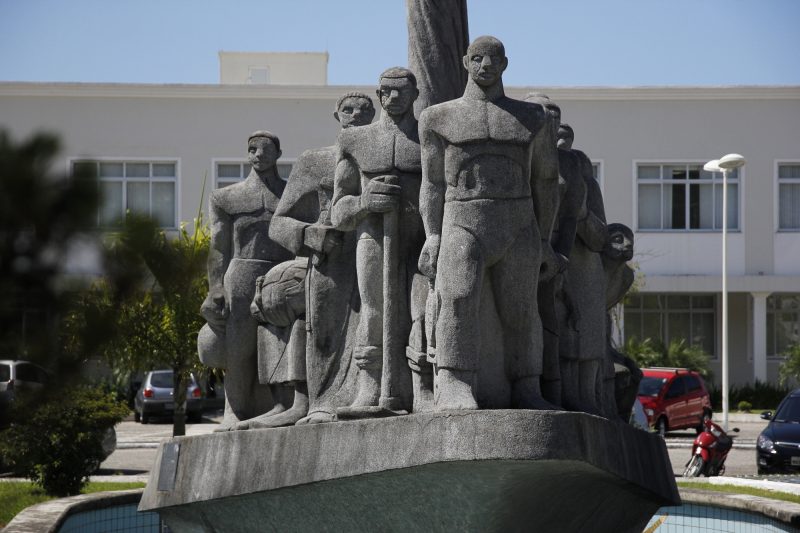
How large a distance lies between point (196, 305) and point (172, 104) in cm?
2081

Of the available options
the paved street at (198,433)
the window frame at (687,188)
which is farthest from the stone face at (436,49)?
the window frame at (687,188)

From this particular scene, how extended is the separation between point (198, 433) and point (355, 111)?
14.1 m

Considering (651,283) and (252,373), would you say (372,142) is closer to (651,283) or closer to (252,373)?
(252,373)

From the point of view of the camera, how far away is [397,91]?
10.9 meters

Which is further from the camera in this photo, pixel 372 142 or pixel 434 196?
pixel 372 142

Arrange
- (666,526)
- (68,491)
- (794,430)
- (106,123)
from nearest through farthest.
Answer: (666,526) < (68,491) < (794,430) < (106,123)

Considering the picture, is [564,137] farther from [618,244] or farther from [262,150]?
[262,150]

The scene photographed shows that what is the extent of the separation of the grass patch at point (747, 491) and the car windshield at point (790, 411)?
662cm

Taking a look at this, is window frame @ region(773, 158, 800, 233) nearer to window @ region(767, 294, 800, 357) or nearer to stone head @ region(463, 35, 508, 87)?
window @ region(767, 294, 800, 357)

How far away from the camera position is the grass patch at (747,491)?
52.2 ft

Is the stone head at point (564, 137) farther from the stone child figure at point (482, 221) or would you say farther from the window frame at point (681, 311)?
the window frame at point (681, 311)

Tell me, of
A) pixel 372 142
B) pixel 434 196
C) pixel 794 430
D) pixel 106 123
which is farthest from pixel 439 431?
pixel 106 123

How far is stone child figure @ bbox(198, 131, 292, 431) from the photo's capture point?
12.4 m

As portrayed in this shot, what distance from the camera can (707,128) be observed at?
149 ft
